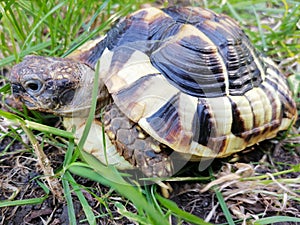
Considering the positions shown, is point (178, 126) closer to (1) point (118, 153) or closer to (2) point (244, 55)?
(1) point (118, 153)

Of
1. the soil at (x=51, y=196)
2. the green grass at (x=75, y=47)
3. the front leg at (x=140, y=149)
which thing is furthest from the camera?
the front leg at (x=140, y=149)

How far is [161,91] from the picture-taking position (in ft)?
5.05

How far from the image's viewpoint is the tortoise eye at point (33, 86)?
5.19ft

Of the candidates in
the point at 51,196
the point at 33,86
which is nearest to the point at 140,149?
the point at 51,196

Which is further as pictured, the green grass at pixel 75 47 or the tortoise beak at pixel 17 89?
the tortoise beak at pixel 17 89

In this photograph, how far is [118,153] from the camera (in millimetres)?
1583

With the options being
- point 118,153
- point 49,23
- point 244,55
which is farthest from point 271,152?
point 49,23

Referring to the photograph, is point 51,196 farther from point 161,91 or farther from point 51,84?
→ point 161,91

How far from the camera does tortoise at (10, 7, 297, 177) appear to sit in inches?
60.4

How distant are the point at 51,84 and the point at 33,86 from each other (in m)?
0.07

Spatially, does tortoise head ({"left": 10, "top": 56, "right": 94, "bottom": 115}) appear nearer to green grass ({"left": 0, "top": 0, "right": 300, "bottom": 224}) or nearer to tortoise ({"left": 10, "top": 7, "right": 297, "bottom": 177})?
tortoise ({"left": 10, "top": 7, "right": 297, "bottom": 177})

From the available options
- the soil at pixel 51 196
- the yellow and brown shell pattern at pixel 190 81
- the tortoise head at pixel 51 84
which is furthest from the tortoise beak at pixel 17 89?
the yellow and brown shell pattern at pixel 190 81

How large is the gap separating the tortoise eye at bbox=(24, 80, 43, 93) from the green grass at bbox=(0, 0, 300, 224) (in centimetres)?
14

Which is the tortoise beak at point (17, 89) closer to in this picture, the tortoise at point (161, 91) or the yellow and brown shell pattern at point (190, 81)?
the tortoise at point (161, 91)
